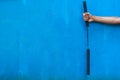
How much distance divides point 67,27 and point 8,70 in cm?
54

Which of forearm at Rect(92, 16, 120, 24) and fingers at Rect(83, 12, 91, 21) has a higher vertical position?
fingers at Rect(83, 12, 91, 21)

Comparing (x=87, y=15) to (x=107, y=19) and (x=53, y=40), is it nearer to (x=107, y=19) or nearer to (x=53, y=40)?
(x=107, y=19)

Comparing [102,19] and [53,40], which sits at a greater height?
[102,19]

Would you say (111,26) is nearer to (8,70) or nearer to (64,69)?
(64,69)

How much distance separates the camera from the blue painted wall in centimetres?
239

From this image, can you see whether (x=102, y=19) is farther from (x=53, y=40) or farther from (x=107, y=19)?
(x=53, y=40)

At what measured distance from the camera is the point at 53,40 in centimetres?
242

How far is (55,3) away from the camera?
7.86 ft

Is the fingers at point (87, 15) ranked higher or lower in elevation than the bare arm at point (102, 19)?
higher

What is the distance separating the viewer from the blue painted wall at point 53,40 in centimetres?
239

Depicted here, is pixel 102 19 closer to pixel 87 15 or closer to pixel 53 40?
pixel 87 15

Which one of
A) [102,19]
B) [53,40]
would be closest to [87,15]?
[102,19]

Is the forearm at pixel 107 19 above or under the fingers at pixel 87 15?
A: under

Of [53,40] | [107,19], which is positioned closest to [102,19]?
[107,19]
